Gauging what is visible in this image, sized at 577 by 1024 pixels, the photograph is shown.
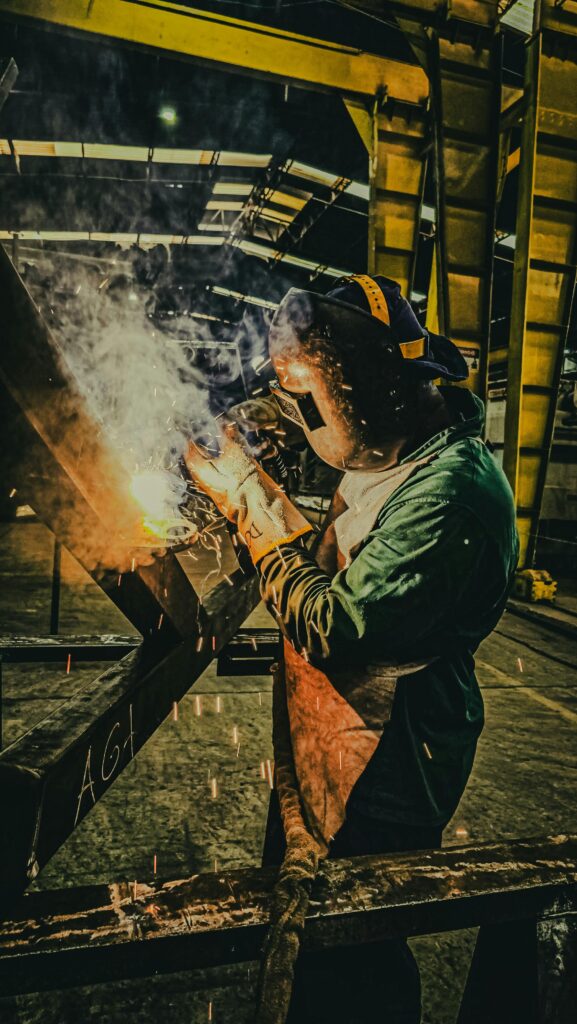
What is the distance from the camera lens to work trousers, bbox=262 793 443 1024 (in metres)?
1.23

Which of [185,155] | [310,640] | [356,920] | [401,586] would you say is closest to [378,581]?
[401,586]

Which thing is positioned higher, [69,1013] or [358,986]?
[358,986]

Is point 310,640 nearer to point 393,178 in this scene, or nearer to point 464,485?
point 464,485

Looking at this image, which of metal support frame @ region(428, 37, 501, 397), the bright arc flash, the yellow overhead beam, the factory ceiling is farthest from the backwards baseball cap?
the yellow overhead beam

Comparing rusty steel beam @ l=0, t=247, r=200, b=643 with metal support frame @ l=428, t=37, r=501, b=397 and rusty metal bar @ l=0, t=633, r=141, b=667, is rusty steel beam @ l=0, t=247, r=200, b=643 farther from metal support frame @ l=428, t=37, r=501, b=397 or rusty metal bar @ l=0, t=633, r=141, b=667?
metal support frame @ l=428, t=37, r=501, b=397

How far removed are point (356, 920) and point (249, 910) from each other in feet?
0.52

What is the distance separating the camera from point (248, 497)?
4.35ft

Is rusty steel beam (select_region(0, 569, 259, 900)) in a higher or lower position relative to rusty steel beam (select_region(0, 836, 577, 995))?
higher

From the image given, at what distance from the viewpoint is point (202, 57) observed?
241 inches

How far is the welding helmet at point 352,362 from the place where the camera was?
1251 millimetres

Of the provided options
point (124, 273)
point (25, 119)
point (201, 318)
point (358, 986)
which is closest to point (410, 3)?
point (25, 119)

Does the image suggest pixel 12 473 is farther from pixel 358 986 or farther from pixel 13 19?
pixel 13 19

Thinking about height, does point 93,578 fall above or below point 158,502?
below

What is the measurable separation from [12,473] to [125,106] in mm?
8162
